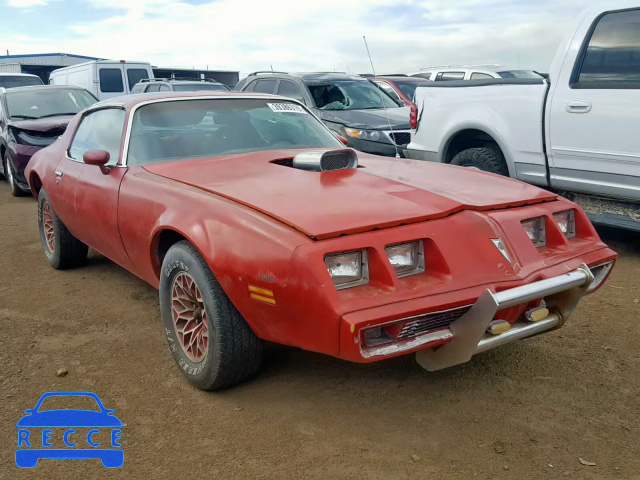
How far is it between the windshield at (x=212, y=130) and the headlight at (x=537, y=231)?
1641 millimetres

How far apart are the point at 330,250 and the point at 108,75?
1547 cm

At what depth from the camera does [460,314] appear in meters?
2.56

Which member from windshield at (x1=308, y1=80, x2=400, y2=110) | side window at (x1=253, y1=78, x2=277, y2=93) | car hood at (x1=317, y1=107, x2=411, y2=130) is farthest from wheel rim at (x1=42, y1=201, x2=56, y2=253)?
side window at (x1=253, y1=78, x2=277, y2=93)

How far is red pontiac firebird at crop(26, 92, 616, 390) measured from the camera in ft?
7.97

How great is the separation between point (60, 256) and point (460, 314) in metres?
3.62

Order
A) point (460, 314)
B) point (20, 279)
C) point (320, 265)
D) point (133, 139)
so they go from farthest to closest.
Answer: point (20, 279) < point (133, 139) < point (460, 314) < point (320, 265)

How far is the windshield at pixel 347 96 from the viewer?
898 cm

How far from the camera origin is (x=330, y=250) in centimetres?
240

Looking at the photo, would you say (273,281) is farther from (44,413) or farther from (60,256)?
(60,256)

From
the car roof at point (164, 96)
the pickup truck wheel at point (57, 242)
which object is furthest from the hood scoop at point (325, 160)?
the pickup truck wheel at point (57, 242)

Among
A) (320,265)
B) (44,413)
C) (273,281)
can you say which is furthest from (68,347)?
(320,265)

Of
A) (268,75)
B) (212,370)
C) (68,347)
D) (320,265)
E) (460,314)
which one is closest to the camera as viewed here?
(320,265)

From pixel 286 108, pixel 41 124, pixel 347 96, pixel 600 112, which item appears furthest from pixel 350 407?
pixel 41 124

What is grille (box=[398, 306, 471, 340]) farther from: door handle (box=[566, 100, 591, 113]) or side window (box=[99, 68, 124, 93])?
side window (box=[99, 68, 124, 93])
